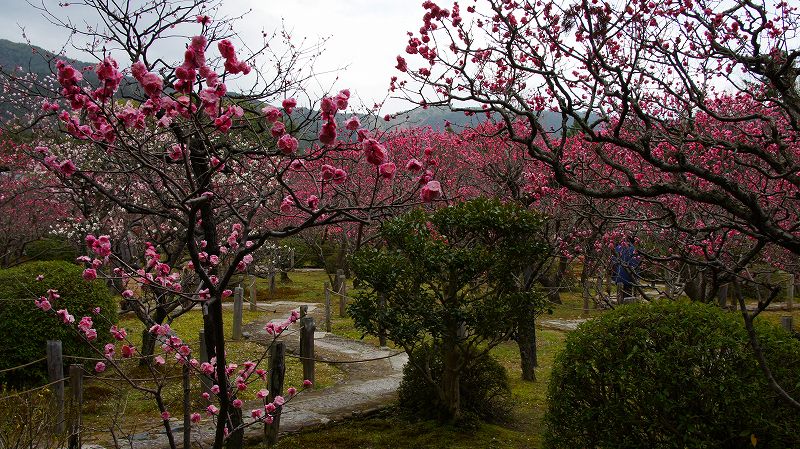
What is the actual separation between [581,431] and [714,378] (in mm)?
1095

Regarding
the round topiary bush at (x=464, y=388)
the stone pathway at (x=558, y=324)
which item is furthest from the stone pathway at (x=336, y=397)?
the stone pathway at (x=558, y=324)

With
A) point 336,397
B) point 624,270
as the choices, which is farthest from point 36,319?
point 624,270

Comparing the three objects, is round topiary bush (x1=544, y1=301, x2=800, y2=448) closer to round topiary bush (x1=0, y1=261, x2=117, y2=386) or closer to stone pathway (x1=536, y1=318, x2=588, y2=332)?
round topiary bush (x1=0, y1=261, x2=117, y2=386)

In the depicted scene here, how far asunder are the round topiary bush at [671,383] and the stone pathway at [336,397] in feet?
5.64

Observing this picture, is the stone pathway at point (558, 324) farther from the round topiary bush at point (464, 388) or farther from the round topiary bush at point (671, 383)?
the round topiary bush at point (671, 383)

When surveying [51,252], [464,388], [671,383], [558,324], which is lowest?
[558,324]

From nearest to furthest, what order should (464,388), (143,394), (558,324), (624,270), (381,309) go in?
(381,309)
(464,388)
(143,394)
(624,270)
(558,324)

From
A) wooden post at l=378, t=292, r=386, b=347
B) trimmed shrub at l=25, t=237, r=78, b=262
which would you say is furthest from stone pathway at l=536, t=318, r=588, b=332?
trimmed shrub at l=25, t=237, r=78, b=262

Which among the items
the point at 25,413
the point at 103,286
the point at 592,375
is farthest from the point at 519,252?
the point at 103,286

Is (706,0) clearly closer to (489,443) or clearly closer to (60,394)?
(489,443)

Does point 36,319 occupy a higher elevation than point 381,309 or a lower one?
lower

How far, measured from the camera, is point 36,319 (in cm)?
805

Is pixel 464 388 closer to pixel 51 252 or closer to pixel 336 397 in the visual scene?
pixel 336 397

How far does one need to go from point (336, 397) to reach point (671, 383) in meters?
5.13
